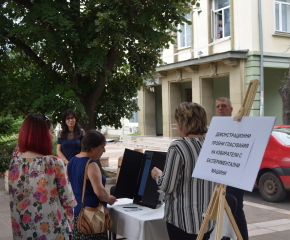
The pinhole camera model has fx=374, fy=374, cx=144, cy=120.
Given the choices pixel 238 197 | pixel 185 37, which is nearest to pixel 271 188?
pixel 238 197

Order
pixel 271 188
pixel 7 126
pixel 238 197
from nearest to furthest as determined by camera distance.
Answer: pixel 238 197 < pixel 271 188 < pixel 7 126

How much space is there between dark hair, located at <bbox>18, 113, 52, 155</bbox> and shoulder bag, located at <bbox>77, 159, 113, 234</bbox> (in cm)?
66

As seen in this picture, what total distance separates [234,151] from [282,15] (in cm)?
1971

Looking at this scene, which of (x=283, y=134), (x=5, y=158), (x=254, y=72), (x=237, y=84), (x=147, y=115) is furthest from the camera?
(x=147, y=115)

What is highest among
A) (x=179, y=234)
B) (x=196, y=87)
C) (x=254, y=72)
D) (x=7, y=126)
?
(x=254, y=72)

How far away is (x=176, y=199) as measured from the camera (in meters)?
3.10

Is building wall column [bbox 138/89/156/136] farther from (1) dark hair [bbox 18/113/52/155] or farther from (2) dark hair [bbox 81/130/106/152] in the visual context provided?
(1) dark hair [bbox 18/113/52/155]

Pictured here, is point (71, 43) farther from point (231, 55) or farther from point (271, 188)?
point (231, 55)

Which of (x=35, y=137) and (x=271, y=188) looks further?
(x=271, y=188)

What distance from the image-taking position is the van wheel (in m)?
8.51

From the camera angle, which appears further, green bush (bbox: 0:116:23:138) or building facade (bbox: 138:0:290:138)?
building facade (bbox: 138:0:290:138)

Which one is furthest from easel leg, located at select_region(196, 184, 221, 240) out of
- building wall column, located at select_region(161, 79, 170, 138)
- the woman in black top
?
building wall column, located at select_region(161, 79, 170, 138)

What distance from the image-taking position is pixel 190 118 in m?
3.13

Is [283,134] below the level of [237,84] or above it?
below
